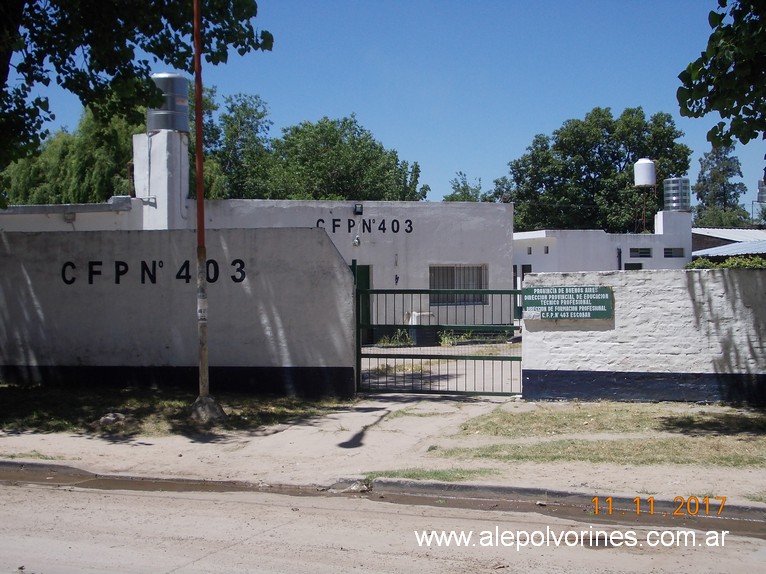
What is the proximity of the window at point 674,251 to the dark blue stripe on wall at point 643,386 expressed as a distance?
25.9 m

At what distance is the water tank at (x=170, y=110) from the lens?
67.5ft

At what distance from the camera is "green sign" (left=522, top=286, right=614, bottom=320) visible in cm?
1268

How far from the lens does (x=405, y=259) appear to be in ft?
80.6

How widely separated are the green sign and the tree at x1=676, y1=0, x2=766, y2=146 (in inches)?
123

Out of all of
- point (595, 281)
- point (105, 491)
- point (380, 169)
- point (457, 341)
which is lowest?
point (105, 491)

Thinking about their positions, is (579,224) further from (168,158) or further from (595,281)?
(595,281)

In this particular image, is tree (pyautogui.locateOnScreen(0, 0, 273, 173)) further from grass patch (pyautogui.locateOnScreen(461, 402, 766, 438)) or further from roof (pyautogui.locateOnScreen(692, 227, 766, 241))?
roof (pyautogui.locateOnScreen(692, 227, 766, 241))

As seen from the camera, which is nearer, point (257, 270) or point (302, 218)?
point (257, 270)

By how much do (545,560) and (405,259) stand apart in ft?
61.4

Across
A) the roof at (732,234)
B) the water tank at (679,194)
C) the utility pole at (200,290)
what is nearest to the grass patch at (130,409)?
the utility pole at (200,290)

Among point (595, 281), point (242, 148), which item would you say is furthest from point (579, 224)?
point (595, 281)

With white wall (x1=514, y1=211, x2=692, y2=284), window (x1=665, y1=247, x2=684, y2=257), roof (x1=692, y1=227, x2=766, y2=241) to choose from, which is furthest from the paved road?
roof (x1=692, y1=227, x2=766, y2=241)

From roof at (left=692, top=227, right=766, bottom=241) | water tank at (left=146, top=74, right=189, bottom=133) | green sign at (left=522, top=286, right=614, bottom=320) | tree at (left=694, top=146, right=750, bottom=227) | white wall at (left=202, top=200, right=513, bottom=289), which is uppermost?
tree at (left=694, top=146, right=750, bottom=227)

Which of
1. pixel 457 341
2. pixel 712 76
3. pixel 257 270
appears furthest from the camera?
pixel 457 341
